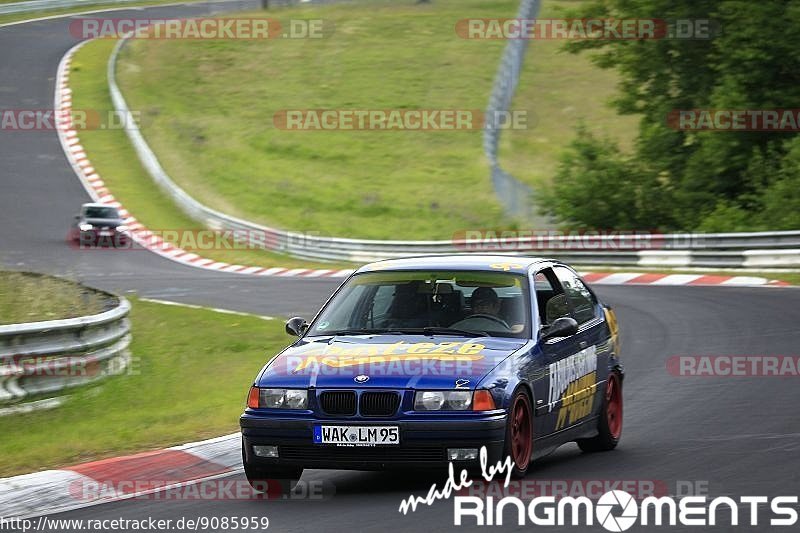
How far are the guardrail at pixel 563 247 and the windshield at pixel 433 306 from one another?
17.0 meters

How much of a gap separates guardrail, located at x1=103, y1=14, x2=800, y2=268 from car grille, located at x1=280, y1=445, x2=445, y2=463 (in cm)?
1845

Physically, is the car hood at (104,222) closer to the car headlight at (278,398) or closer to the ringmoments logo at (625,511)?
the car headlight at (278,398)

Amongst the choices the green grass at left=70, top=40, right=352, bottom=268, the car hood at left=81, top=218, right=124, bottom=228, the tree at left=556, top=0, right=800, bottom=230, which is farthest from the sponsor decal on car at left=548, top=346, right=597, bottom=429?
the car hood at left=81, top=218, right=124, bottom=228

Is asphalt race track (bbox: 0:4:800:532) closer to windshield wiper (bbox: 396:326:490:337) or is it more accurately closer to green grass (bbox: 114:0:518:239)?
windshield wiper (bbox: 396:326:490:337)

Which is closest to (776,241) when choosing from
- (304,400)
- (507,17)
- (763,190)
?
(763,190)

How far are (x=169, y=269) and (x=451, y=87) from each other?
82.7ft

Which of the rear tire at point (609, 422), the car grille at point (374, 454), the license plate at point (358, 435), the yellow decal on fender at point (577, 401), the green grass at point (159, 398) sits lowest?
the green grass at point (159, 398)

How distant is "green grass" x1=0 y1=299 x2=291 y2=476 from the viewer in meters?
Result: 10.5

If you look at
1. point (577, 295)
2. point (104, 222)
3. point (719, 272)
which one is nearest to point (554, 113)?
point (104, 222)

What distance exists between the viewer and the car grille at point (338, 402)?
8.09 m

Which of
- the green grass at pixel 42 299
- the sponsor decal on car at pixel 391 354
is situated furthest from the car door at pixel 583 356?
the green grass at pixel 42 299

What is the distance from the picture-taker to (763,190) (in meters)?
29.1

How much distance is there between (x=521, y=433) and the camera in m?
8.48

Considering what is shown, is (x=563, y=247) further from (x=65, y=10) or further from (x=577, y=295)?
(x=65, y=10)
